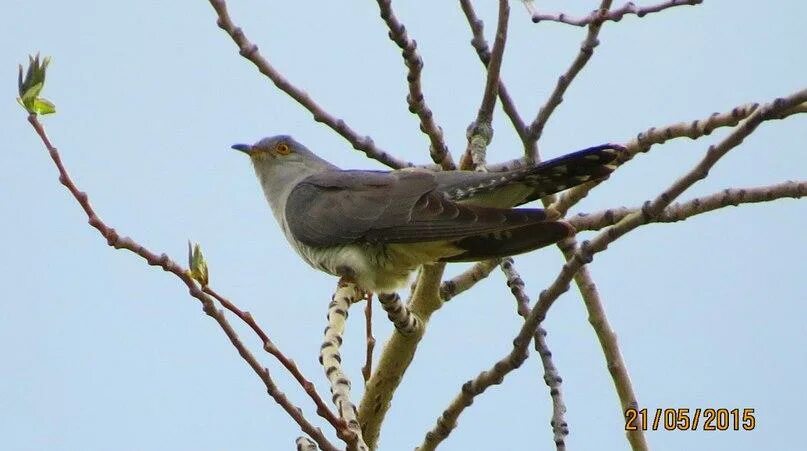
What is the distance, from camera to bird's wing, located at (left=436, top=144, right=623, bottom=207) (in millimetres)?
3666

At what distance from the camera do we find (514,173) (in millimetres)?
3949

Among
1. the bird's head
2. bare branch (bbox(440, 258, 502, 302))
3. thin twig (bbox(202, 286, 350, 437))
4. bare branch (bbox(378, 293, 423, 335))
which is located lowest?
thin twig (bbox(202, 286, 350, 437))

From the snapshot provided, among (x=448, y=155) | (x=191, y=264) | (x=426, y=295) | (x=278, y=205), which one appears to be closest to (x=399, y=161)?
(x=448, y=155)

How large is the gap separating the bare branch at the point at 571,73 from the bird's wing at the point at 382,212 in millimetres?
346

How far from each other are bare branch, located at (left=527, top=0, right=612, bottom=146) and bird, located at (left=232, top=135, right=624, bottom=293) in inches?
6.7

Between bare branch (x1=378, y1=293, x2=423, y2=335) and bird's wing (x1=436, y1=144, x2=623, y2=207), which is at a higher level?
bird's wing (x1=436, y1=144, x2=623, y2=207)

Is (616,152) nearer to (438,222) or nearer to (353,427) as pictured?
(438,222)

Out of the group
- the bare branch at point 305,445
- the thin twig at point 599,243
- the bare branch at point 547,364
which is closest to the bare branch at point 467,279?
the bare branch at point 547,364

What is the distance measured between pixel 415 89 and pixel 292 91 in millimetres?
492

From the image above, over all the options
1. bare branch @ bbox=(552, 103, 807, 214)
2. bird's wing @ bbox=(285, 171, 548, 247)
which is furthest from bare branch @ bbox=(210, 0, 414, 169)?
bare branch @ bbox=(552, 103, 807, 214)

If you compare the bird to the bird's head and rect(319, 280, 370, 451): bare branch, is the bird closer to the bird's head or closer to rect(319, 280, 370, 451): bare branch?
rect(319, 280, 370, 451): bare branch

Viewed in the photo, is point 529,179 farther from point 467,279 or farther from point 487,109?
point 467,279

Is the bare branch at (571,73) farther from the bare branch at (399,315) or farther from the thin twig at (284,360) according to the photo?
the thin twig at (284,360)

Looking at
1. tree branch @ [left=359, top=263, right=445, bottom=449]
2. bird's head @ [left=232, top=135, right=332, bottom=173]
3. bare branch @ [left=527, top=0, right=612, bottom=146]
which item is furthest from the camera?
bird's head @ [left=232, top=135, right=332, bottom=173]
